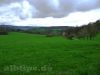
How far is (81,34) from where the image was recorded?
4168 inches

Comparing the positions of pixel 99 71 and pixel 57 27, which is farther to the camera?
pixel 57 27

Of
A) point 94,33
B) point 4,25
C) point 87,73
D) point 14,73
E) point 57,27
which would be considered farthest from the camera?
point 57,27

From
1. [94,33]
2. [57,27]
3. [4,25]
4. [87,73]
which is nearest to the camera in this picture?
[87,73]

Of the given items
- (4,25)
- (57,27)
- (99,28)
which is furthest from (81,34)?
(57,27)

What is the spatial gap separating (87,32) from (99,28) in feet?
44.5

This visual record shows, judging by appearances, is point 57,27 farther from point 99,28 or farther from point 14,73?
point 14,73

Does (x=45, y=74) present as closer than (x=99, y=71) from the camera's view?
No

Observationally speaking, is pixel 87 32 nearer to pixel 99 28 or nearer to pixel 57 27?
pixel 99 28

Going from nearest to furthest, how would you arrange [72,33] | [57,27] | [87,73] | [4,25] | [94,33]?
[87,73] < [94,33] < [72,33] < [4,25] < [57,27]

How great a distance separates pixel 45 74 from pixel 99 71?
11.0 feet

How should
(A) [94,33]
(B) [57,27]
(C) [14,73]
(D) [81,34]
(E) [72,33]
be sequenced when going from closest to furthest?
(C) [14,73] → (A) [94,33] → (D) [81,34] → (E) [72,33] → (B) [57,27]

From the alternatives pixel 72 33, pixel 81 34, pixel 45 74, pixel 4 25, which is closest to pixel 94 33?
pixel 81 34

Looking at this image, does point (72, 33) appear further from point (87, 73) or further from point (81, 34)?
point (87, 73)

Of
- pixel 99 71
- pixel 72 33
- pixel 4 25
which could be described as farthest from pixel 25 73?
pixel 4 25
